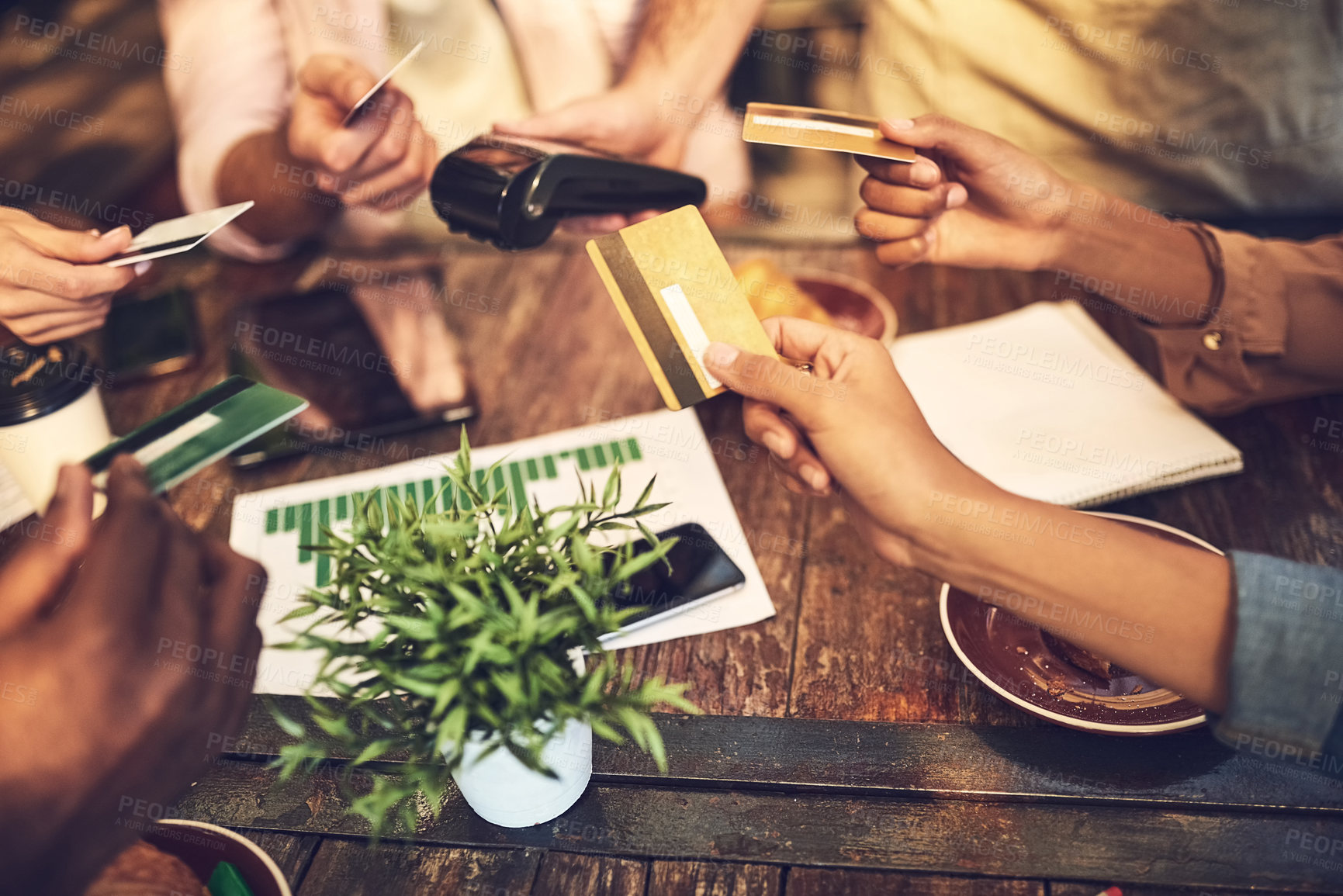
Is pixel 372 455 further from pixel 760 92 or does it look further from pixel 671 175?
pixel 760 92

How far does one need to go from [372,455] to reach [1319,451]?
1190mm

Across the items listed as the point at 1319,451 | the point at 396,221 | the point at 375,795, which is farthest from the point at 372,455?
the point at 396,221

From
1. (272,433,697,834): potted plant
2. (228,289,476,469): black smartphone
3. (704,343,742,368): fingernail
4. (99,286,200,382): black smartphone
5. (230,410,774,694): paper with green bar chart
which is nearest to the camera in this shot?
(272,433,697,834): potted plant

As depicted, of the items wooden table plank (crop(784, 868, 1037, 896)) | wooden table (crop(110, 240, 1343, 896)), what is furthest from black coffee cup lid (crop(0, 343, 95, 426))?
wooden table plank (crop(784, 868, 1037, 896))

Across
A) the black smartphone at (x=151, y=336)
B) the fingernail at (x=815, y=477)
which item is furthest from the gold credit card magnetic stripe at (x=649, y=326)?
the black smartphone at (x=151, y=336)

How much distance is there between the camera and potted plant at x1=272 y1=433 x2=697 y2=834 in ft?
1.81

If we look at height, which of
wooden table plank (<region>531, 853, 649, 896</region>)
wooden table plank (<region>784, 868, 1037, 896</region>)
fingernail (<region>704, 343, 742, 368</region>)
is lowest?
wooden table plank (<region>784, 868, 1037, 896</region>)

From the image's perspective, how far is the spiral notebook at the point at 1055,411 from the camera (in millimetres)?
965

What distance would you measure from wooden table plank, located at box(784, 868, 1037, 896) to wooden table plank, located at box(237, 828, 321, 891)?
40 cm

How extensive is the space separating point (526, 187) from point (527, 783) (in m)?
0.71

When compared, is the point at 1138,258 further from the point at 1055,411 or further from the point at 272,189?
the point at 272,189

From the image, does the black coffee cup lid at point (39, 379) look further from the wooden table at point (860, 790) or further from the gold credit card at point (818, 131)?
the gold credit card at point (818, 131)

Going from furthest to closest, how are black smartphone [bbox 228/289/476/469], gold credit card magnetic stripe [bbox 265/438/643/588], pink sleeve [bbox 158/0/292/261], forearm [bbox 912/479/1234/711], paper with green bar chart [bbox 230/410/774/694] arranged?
pink sleeve [bbox 158/0/292/261] < black smartphone [bbox 228/289/476/469] < gold credit card magnetic stripe [bbox 265/438/643/588] < paper with green bar chart [bbox 230/410/774/694] < forearm [bbox 912/479/1234/711]
